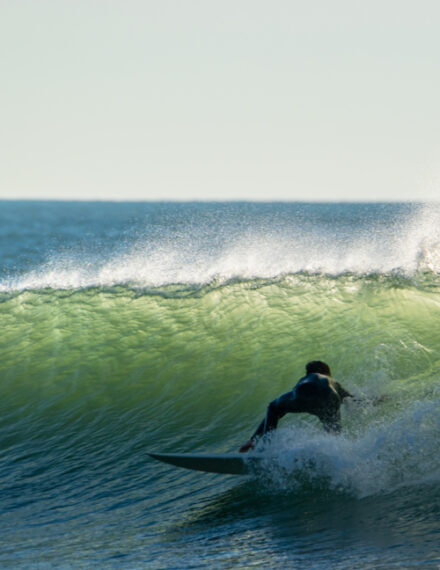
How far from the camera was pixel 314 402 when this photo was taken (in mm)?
5867

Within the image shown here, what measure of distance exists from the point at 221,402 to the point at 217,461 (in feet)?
7.04

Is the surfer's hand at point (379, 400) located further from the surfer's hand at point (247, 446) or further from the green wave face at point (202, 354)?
the surfer's hand at point (247, 446)

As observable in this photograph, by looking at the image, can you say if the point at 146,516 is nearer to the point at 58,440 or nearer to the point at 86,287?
the point at 58,440

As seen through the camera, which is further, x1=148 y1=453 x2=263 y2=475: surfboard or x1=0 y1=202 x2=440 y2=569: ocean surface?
x1=148 y1=453 x2=263 y2=475: surfboard

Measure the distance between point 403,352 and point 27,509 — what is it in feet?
14.5

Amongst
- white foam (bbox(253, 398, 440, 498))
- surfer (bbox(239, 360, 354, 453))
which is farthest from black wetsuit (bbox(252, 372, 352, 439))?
white foam (bbox(253, 398, 440, 498))

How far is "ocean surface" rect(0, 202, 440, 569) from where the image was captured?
5.04m

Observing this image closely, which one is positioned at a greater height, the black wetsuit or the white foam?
the black wetsuit

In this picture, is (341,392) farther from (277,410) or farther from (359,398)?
(277,410)

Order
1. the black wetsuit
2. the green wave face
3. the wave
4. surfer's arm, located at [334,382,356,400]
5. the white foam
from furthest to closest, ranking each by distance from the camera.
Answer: the wave → the green wave face → surfer's arm, located at [334,382,356,400] → the black wetsuit → the white foam

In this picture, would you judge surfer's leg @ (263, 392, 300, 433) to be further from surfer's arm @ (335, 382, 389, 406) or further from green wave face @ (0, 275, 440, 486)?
green wave face @ (0, 275, 440, 486)

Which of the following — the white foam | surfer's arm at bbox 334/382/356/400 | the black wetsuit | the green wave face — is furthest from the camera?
the green wave face

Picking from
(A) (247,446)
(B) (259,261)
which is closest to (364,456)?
(A) (247,446)

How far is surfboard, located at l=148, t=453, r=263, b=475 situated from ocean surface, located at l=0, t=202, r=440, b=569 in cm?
12
